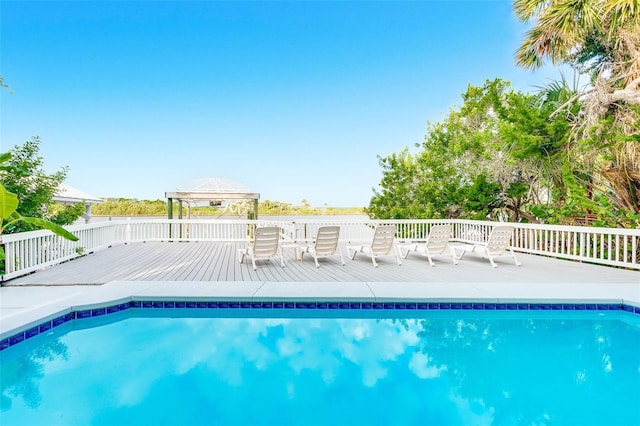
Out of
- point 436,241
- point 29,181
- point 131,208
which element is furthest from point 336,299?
point 131,208

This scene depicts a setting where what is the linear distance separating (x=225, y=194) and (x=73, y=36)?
8997mm

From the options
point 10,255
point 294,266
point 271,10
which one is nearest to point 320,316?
point 294,266

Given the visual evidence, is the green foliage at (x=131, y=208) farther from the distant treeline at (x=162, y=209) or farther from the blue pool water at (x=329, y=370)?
the blue pool water at (x=329, y=370)

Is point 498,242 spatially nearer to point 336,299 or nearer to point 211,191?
point 336,299

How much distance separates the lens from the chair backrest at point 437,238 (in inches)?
315

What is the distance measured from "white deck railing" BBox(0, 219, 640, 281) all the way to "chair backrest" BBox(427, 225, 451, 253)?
2687 millimetres

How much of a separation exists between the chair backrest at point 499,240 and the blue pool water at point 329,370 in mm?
2958

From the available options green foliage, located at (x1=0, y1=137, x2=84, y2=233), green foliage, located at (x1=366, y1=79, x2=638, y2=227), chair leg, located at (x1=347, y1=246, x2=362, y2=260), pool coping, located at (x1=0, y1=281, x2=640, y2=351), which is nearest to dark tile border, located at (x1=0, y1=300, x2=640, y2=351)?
pool coping, located at (x1=0, y1=281, x2=640, y2=351)

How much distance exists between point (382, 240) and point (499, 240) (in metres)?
2.55

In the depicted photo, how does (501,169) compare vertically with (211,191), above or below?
above

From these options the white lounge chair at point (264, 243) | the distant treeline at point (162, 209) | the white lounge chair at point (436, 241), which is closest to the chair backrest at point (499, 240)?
the white lounge chair at point (436, 241)

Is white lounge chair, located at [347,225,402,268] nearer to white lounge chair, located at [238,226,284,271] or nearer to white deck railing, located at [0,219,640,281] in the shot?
white lounge chair, located at [238,226,284,271]

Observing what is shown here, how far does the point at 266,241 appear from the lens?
7371mm

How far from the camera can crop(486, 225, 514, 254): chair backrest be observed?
7.65 metres
